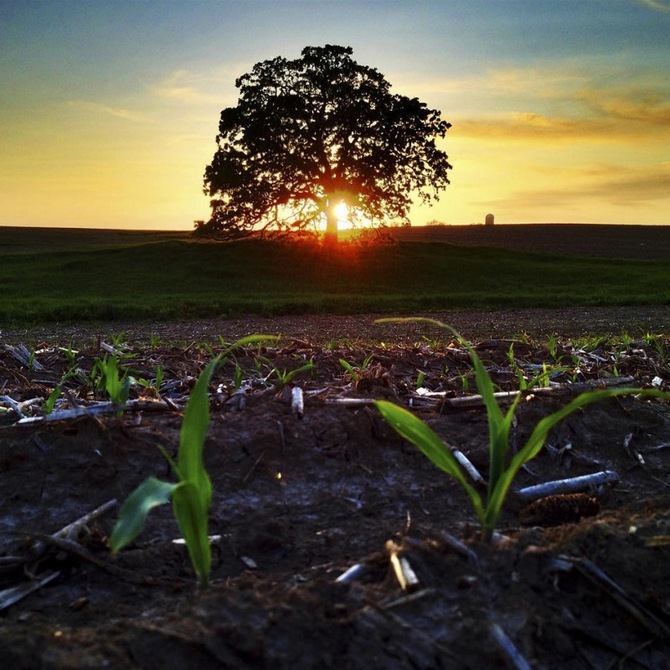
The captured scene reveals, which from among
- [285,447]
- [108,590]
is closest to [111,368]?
[285,447]

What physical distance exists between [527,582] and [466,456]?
1.39m

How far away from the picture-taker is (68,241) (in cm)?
6731

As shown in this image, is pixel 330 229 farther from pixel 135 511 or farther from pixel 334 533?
pixel 135 511

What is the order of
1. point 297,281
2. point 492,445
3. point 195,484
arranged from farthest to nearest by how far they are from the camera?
point 297,281, point 492,445, point 195,484

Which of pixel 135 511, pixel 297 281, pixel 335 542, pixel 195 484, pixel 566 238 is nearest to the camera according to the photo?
pixel 135 511

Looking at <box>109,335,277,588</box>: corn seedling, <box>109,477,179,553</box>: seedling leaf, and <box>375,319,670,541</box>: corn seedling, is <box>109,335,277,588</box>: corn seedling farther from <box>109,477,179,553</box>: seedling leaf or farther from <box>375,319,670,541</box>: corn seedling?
<box>375,319,670,541</box>: corn seedling

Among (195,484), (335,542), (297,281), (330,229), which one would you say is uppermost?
(330,229)

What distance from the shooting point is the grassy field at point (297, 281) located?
68.0 ft

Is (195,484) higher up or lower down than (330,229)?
lower down

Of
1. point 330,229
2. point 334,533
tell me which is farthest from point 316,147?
point 334,533

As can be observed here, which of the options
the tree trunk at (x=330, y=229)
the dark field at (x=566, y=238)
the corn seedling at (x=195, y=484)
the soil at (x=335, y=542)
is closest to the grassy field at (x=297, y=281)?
the tree trunk at (x=330, y=229)

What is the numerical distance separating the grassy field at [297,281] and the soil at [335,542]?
1602 centimetres

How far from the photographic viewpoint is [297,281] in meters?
28.3

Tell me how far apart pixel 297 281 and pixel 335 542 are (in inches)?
1017
